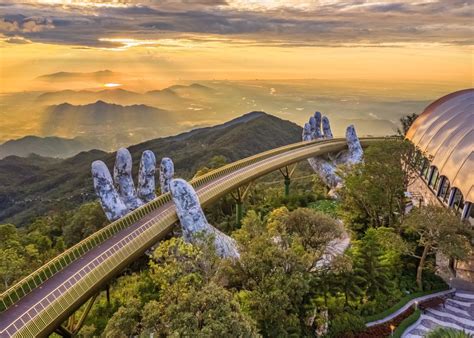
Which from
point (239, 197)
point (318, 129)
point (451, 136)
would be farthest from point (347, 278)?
point (318, 129)

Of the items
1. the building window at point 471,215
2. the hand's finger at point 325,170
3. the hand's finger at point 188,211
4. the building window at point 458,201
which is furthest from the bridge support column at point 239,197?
the building window at point 471,215

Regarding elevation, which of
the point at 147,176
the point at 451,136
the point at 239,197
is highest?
the point at 451,136

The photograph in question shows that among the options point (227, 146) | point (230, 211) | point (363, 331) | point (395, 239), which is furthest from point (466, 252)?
point (227, 146)

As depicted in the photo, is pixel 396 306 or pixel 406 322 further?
pixel 396 306

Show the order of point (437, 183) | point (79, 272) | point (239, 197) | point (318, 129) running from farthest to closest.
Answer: point (318, 129) → point (239, 197) → point (437, 183) → point (79, 272)

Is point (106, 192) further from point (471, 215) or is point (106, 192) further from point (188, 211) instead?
point (471, 215)

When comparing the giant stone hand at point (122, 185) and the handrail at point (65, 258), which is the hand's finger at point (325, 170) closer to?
the giant stone hand at point (122, 185)

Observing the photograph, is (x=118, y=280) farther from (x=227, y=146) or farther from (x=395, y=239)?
(x=227, y=146)
